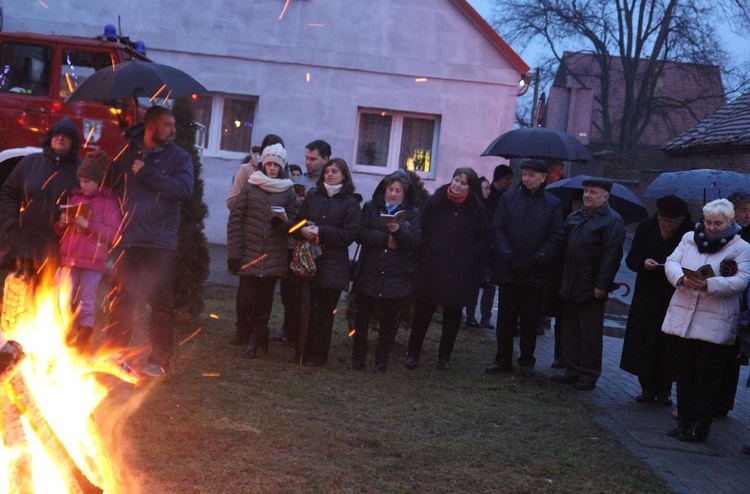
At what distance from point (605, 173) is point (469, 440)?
29.0 meters

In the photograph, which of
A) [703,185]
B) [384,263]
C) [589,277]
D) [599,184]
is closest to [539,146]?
[599,184]

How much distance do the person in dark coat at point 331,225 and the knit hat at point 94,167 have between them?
72.0 inches

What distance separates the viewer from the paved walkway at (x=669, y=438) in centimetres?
631

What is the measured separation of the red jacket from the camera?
7.21 m

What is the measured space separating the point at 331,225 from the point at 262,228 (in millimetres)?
602

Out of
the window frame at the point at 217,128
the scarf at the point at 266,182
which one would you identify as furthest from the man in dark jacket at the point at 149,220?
the window frame at the point at 217,128

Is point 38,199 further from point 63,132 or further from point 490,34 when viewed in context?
point 490,34

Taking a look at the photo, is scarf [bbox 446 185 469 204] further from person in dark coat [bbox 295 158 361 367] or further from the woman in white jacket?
the woman in white jacket

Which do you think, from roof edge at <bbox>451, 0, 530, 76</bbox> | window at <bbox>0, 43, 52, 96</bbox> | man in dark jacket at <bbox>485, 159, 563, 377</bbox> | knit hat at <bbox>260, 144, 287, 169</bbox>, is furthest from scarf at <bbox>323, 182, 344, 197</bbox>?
roof edge at <bbox>451, 0, 530, 76</bbox>

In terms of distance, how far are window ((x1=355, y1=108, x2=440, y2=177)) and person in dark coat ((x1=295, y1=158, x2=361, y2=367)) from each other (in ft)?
31.3

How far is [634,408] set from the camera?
844cm

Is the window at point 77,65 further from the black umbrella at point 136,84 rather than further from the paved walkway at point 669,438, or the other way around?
the paved walkway at point 669,438

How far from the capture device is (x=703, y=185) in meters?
8.30

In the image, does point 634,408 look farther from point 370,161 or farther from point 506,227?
point 370,161
